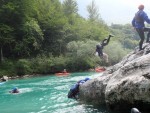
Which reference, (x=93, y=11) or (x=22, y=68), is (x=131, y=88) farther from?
(x=93, y=11)

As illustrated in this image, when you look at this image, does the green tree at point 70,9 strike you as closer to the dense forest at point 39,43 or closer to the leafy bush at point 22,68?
the dense forest at point 39,43

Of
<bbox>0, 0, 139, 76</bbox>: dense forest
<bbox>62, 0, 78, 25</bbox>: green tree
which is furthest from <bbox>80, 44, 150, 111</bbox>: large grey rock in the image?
<bbox>62, 0, 78, 25</bbox>: green tree

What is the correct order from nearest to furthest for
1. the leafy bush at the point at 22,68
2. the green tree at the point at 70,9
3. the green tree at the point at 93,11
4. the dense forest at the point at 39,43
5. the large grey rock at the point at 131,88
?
1. the large grey rock at the point at 131,88
2. the leafy bush at the point at 22,68
3. the dense forest at the point at 39,43
4. the green tree at the point at 70,9
5. the green tree at the point at 93,11

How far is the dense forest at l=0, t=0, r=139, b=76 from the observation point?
170 feet

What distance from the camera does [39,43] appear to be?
57750mm

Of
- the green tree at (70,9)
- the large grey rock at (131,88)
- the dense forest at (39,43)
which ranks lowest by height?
the large grey rock at (131,88)

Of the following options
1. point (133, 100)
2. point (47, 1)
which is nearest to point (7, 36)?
point (47, 1)

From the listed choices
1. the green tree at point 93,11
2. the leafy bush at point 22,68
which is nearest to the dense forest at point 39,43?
the leafy bush at point 22,68

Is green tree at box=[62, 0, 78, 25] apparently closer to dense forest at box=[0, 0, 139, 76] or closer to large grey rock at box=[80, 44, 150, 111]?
dense forest at box=[0, 0, 139, 76]

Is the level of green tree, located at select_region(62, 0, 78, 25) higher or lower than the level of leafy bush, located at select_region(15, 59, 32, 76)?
higher

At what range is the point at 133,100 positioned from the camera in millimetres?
13227

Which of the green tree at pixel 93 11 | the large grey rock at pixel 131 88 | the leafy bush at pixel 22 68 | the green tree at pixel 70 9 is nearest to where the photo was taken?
the large grey rock at pixel 131 88

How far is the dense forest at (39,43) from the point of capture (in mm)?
51750

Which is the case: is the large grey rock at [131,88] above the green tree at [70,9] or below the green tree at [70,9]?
below
